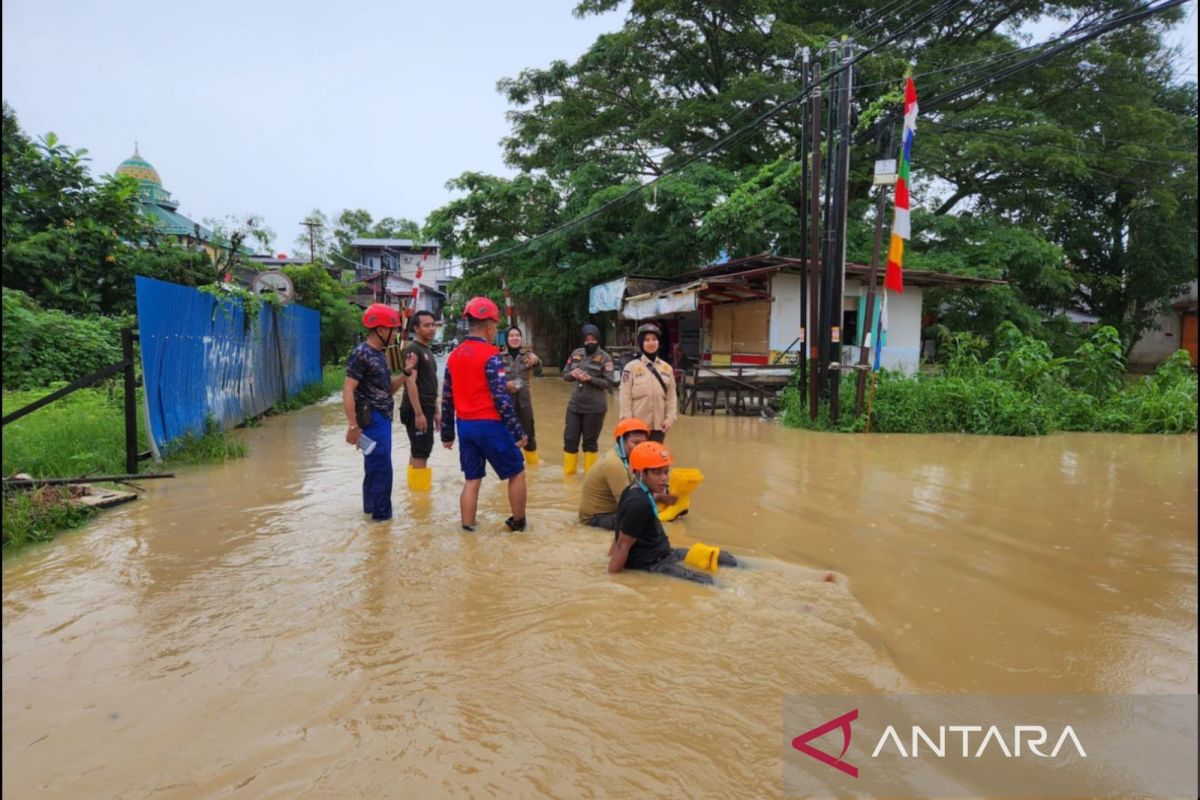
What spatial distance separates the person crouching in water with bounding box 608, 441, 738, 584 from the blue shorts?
117cm

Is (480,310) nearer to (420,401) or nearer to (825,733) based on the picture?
(420,401)

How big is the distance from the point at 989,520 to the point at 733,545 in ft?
7.37

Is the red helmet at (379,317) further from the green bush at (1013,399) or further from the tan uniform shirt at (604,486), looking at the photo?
the green bush at (1013,399)

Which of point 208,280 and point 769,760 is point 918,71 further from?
point 769,760

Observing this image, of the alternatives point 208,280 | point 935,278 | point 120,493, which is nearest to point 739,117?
point 935,278

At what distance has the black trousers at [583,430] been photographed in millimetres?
7324

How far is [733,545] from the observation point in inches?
209

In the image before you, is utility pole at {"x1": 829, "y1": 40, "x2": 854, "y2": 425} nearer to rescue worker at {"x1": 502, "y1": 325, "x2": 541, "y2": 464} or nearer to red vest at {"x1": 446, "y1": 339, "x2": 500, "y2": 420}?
rescue worker at {"x1": 502, "y1": 325, "x2": 541, "y2": 464}

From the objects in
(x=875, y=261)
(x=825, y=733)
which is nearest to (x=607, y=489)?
(x=825, y=733)

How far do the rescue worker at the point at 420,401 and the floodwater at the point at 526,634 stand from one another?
45 centimetres

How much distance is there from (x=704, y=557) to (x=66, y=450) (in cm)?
619

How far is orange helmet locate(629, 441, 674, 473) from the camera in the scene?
13.8 ft

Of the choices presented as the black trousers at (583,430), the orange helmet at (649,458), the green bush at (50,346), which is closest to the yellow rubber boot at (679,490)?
the orange helmet at (649,458)

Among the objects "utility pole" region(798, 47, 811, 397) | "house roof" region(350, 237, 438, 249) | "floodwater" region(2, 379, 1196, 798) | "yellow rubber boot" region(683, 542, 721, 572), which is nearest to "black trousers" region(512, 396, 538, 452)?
"floodwater" region(2, 379, 1196, 798)
